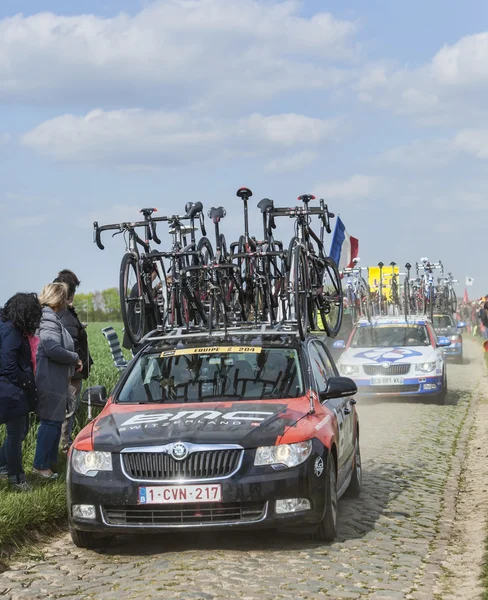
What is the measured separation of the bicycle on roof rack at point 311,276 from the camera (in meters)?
10.5

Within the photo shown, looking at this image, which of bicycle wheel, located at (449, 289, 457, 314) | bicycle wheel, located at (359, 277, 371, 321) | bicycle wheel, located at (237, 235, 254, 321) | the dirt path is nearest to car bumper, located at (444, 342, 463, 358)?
bicycle wheel, located at (449, 289, 457, 314)

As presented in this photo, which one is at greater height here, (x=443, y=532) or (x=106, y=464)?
(x=106, y=464)

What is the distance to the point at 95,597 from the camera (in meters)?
6.46

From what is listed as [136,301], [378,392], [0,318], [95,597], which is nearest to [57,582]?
[95,597]

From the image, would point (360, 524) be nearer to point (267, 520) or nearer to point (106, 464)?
point (267, 520)

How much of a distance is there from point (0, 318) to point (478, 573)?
451 cm

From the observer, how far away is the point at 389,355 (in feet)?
68.6

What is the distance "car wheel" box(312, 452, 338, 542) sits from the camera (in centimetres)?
778

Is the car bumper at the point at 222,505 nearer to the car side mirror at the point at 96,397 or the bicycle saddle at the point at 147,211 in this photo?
the car side mirror at the point at 96,397

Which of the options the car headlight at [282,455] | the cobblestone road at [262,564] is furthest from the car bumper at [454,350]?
the car headlight at [282,455]

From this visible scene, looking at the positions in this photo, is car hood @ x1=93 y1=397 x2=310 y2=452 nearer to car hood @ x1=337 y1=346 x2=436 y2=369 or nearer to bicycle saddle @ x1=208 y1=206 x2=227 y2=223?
bicycle saddle @ x1=208 y1=206 x2=227 y2=223

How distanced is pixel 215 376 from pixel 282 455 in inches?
54.9

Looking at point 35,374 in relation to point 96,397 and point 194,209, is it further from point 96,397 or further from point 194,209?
point 194,209

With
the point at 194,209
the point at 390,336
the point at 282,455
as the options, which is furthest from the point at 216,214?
the point at 390,336
